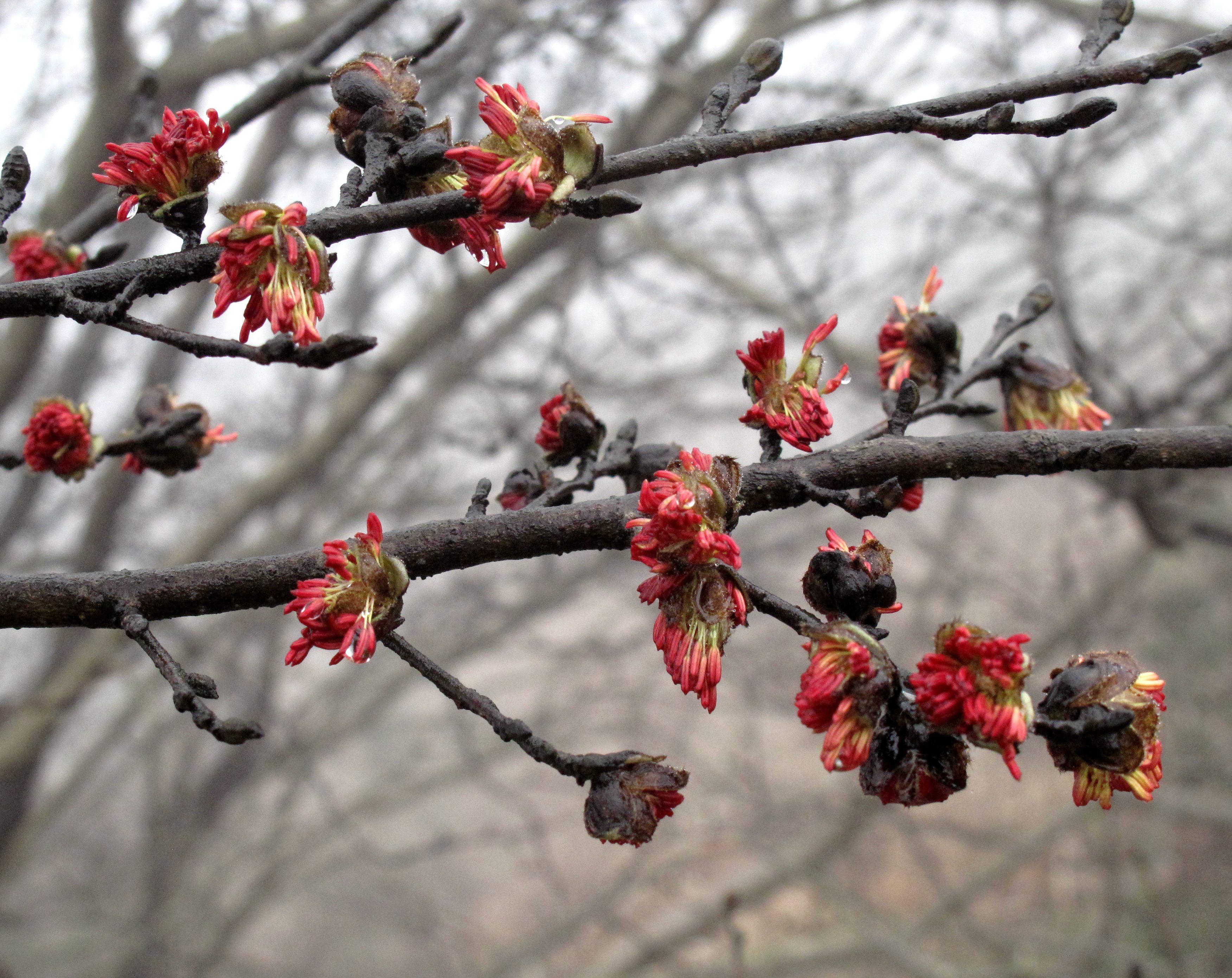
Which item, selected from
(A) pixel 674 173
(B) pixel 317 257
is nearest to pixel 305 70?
(B) pixel 317 257

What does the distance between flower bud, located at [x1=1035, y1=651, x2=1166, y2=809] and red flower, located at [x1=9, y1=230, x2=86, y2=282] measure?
5.05 ft

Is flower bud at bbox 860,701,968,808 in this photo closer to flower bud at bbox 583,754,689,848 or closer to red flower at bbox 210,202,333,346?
flower bud at bbox 583,754,689,848

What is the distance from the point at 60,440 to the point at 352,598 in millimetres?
706

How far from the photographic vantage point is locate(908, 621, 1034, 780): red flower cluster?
3.06ft

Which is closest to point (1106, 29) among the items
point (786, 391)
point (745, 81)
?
point (745, 81)

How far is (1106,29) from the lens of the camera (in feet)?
3.95

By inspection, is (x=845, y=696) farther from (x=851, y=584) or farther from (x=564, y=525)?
(x=564, y=525)

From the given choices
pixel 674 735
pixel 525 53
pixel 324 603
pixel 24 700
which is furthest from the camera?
pixel 674 735

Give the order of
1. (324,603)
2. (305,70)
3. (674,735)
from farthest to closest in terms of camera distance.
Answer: (674,735) → (305,70) → (324,603)

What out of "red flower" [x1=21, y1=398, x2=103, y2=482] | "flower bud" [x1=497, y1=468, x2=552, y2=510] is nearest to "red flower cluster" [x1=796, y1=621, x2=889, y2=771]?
"flower bud" [x1=497, y1=468, x2=552, y2=510]

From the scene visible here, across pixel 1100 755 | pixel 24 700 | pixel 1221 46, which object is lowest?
pixel 24 700

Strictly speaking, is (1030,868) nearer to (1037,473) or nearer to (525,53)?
(525,53)

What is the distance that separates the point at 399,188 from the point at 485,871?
1787 centimetres

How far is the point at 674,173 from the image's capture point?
688 centimetres
